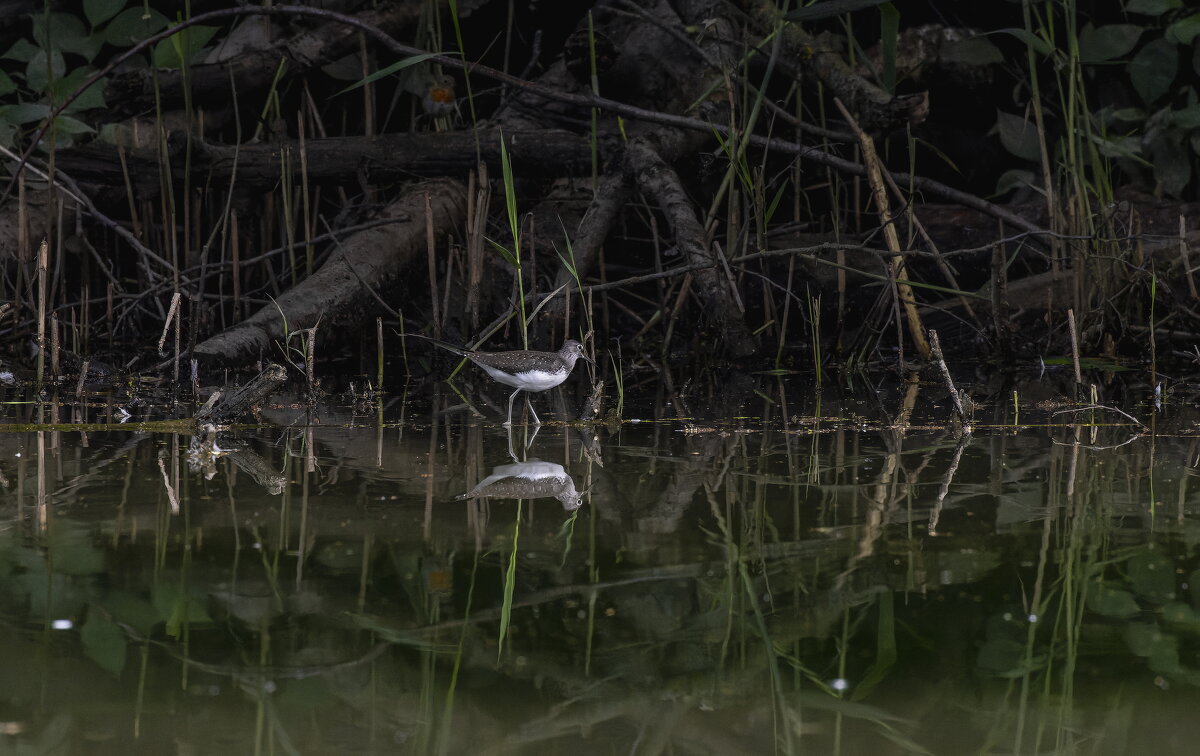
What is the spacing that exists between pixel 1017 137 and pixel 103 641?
20.7ft

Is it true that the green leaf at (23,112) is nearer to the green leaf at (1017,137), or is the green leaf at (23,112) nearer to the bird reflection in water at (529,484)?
the bird reflection in water at (529,484)

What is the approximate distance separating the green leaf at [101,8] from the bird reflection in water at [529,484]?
4.99m

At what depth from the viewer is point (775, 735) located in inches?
67.6

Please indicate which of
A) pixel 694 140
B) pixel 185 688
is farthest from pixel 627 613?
pixel 694 140

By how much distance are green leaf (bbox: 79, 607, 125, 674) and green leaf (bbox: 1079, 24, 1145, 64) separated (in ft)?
21.3

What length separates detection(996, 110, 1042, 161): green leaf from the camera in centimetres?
719

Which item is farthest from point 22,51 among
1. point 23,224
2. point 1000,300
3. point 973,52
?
point 1000,300

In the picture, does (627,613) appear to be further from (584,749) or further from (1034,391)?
(1034,391)

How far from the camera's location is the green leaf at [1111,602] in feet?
7.14

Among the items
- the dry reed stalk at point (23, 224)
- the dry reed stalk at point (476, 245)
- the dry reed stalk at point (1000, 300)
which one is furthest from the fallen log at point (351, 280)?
the dry reed stalk at point (1000, 300)

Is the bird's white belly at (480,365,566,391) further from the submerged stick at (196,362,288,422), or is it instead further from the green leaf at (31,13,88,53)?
the green leaf at (31,13,88,53)

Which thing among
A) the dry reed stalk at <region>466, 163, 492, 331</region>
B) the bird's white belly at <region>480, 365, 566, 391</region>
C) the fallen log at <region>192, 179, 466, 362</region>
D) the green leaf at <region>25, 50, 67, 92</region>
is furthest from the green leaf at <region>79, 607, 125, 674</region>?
the green leaf at <region>25, 50, 67, 92</region>

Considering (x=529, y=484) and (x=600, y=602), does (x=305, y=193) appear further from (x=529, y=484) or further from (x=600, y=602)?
(x=600, y=602)

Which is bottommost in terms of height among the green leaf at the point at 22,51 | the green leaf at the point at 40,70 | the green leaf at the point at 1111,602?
the green leaf at the point at 1111,602
